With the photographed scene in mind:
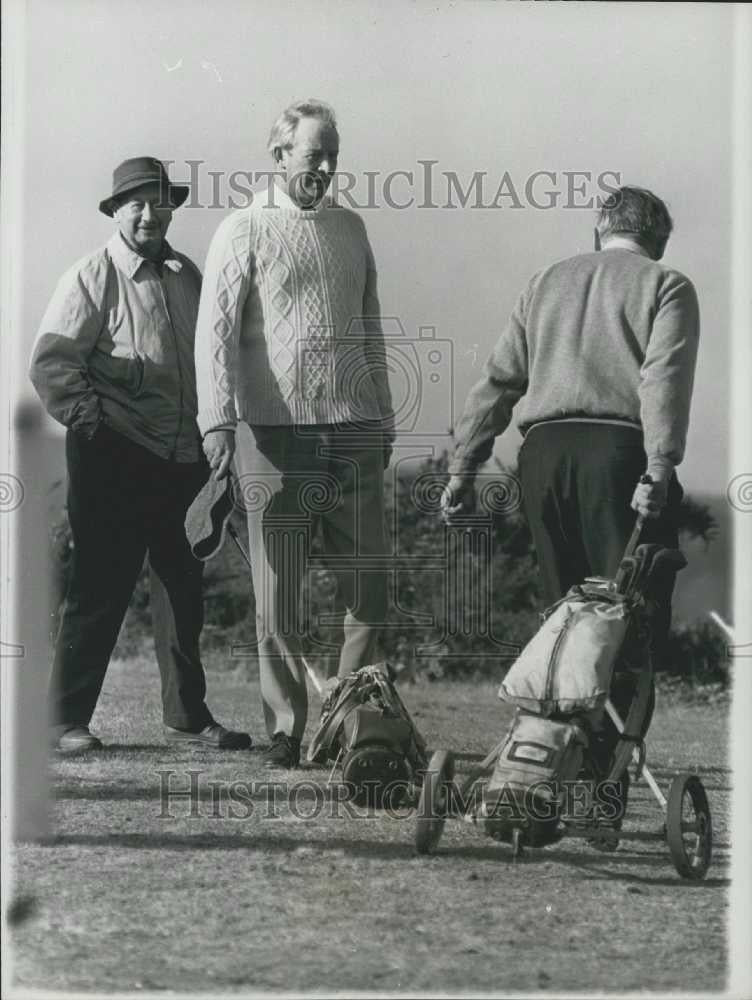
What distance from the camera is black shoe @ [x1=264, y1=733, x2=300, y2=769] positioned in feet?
17.9

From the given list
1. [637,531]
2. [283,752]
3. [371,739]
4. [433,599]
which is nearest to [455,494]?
[637,531]

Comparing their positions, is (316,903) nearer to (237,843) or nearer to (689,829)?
(237,843)

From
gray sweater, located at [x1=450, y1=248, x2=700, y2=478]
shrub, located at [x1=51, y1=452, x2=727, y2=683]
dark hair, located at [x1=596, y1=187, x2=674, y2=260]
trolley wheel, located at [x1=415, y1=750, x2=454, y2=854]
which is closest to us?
trolley wheel, located at [x1=415, y1=750, x2=454, y2=854]

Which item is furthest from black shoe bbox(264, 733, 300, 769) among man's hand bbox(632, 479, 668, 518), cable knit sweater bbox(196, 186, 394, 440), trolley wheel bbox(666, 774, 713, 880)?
man's hand bbox(632, 479, 668, 518)

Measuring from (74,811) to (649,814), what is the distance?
73.1 inches

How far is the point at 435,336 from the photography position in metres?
5.50

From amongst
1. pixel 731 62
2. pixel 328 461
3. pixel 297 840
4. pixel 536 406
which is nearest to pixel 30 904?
pixel 297 840

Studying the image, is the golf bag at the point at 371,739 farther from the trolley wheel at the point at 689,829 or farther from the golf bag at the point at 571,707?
the trolley wheel at the point at 689,829

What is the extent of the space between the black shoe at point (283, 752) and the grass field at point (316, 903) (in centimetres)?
7

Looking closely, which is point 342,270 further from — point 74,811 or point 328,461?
point 74,811

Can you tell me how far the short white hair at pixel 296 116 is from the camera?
534 centimetres

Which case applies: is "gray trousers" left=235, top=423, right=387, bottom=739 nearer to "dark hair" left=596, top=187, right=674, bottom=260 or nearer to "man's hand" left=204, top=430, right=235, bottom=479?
"man's hand" left=204, top=430, right=235, bottom=479

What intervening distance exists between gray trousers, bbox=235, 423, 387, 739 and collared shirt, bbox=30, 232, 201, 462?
0.27 metres

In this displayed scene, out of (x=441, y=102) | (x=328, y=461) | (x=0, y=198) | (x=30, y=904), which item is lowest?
(x=30, y=904)
